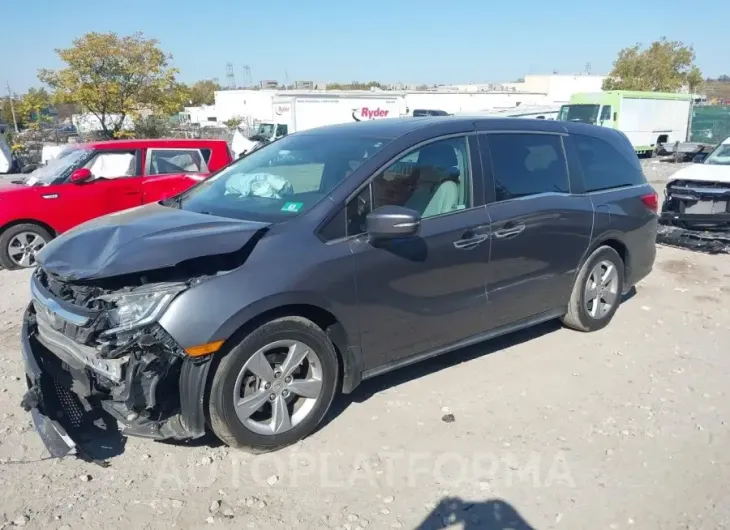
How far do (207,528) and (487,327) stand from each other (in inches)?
93.8

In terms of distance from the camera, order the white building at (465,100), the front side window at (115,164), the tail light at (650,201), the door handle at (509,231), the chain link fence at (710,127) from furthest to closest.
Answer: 1. the white building at (465,100)
2. the chain link fence at (710,127)
3. the front side window at (115,164)
4. the tail light at (650,201)
5. the door handle at (509,231)

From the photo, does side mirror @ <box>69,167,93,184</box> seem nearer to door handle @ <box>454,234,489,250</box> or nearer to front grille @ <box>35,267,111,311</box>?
front grille @ <box>35,267,111,311</box>

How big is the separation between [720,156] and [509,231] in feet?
24.2

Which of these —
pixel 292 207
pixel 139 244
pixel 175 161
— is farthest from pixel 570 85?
pixel 139 244

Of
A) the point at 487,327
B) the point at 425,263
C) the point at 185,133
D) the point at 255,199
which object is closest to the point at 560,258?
the point at 487,327

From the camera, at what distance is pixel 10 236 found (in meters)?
7.90

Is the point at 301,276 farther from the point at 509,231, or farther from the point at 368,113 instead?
the point at 368,113

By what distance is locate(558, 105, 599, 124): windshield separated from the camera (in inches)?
1011

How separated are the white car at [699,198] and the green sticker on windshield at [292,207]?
7110mm

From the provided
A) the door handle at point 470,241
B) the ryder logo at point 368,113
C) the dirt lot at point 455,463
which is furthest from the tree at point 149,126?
the door handle at point 470,241

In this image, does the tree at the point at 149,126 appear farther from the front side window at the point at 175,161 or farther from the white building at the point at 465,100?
the white building at the point at 465,100

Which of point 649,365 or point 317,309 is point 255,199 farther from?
point 649,365

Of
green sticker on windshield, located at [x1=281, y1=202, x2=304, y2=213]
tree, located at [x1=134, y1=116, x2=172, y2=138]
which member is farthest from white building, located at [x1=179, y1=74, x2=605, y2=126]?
green sticker on windshield, located at [x1=281, y1=202, x2=304, y2=213]

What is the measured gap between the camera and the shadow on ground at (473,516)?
2992 millimetres
